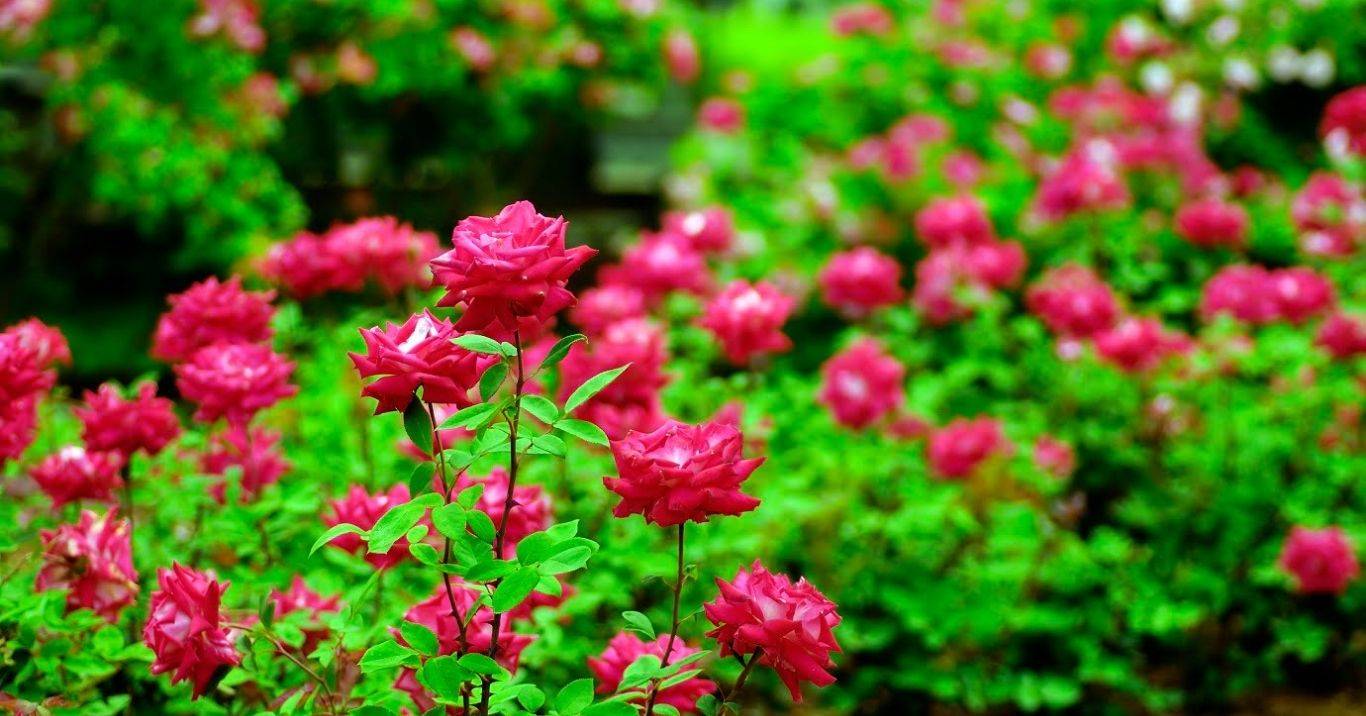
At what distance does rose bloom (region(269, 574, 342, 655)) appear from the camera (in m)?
1.62

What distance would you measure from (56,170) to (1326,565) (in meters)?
4.94

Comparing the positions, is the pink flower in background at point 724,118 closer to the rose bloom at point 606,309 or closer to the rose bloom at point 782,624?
the rose bloom at point 606,309

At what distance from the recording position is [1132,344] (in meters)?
3.07

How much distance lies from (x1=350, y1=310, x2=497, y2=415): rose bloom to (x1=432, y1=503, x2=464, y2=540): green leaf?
10cm

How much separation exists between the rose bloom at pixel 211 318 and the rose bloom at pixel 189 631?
2.20 feet

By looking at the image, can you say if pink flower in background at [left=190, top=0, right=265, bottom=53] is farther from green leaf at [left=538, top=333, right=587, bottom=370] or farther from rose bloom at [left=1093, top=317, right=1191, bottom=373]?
green leaf at [left=538, top=333, right=587, bottom=370]

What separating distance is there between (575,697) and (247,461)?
0.97 meters

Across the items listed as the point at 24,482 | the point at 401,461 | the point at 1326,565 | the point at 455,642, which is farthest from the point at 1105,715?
the point at 24,482

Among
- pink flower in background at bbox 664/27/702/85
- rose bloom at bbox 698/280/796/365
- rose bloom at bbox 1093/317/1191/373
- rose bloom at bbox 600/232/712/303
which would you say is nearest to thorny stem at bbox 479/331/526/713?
rose bloom at bbox 698/280/796/365

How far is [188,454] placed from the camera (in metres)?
2.36

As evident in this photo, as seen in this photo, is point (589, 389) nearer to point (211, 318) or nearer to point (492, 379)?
point (492, 379)

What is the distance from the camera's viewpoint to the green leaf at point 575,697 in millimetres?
1281

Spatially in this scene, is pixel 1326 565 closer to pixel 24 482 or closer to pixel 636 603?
pixel 636 603

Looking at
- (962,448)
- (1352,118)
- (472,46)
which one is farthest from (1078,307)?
(472,46)
